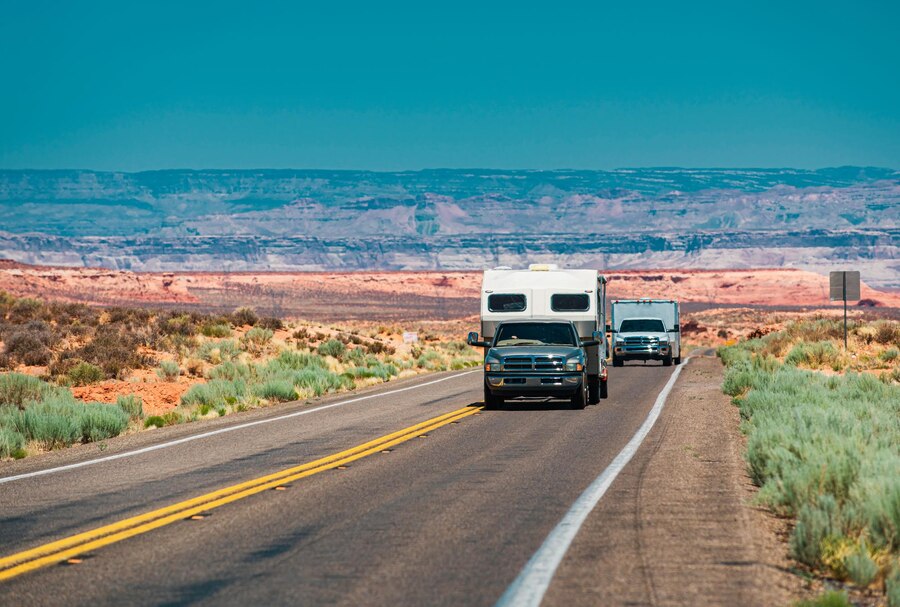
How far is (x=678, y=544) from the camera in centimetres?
873

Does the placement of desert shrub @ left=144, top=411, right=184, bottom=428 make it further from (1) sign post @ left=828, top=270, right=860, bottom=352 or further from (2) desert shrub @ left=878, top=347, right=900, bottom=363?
(1) sign post @ left=828, top=270, right=860, bottom=352

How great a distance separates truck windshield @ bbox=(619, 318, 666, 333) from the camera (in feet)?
139

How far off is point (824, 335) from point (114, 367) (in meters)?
28.1

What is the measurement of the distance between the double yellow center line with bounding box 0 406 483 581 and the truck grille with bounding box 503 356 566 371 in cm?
614

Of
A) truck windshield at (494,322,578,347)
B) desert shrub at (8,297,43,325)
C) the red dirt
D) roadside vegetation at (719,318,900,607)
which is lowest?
the red dirt

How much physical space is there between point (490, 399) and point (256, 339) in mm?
18479

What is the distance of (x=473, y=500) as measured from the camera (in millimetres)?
10734

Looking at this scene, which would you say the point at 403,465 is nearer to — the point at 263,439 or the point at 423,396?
the point at 263,439

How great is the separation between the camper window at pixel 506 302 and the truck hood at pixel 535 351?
11.3 ft

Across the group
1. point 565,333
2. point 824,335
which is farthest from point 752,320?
point 565,333

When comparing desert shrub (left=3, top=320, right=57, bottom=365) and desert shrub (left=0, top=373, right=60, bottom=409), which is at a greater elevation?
desert shrub (left=3, top=320, right=57, bottom=365)

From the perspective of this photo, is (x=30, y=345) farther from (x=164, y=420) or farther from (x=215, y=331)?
(x=164, y=420)

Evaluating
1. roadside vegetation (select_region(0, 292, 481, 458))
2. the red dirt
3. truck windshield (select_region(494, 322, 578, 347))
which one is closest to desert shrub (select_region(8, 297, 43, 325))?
roadside vegetation (select_region(0, 292, 481, 458))

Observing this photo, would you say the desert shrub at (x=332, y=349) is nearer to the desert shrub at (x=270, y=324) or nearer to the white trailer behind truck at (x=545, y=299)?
the desert shrub at (x=270, y=324)
